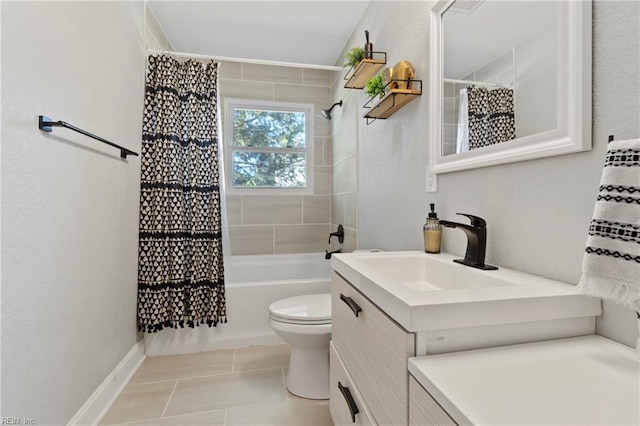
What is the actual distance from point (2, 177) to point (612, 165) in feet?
5.06

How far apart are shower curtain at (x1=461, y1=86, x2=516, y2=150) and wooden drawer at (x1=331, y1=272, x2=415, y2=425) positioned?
0.69m

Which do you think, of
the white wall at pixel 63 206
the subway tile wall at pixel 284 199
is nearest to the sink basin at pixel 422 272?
the white wall at pixel 63 206

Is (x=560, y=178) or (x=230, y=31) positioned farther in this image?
(x=230, y=31)

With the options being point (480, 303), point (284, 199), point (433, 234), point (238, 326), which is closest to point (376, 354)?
point (480, 303)

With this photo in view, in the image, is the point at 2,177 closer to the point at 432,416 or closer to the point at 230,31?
the point at 432,416

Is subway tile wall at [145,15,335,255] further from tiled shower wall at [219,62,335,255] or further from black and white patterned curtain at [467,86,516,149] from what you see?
black and white patterned curtain at [467,86,516,149]

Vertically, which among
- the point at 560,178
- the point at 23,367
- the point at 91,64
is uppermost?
the point at 91,64

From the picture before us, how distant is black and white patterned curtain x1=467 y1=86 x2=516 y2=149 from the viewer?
96 centimetres

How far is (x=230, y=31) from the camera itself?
8.34ft

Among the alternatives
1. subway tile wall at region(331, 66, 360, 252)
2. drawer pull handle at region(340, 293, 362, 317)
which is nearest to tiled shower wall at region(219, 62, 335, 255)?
subway tile wall at region(331, 66, 360, 252)

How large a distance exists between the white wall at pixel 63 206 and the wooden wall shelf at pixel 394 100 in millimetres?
1420

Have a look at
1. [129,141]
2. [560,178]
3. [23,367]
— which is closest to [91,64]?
[129,141]

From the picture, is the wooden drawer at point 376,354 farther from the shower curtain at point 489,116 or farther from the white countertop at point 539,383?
the shower curtain at point 489,116

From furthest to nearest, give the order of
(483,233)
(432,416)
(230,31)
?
(230,31) < (483,233) < (432,416)
